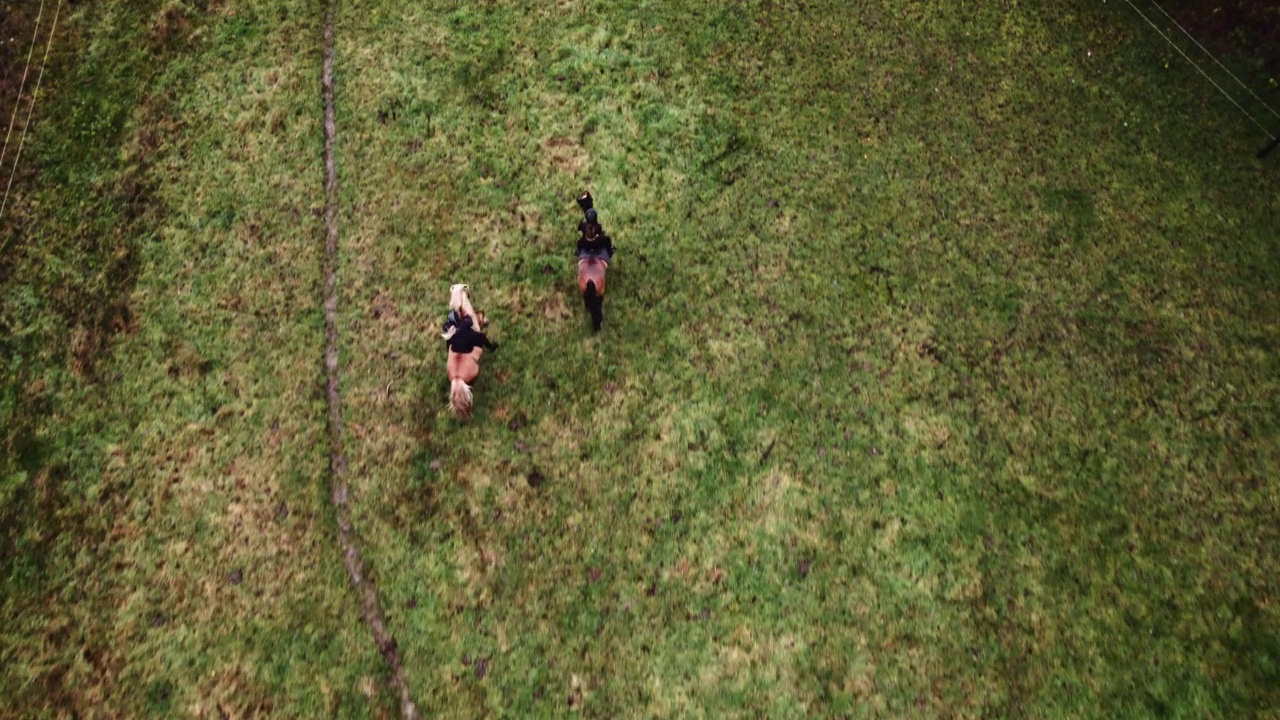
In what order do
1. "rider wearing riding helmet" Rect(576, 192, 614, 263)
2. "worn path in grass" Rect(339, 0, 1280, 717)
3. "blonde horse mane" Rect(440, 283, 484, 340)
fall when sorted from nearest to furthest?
"worn path in grass" Rect(339, 0, 1280, 717) → "blonde horse mane" Rect(440, 283, 484, 340) → "rider wearing riding helmet" Rect(576, 192, 614, 263)

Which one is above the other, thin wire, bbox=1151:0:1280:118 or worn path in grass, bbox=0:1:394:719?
thin wire, bbox=1151:0:1280:118

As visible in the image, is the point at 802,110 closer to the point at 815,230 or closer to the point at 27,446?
the point at 815,230

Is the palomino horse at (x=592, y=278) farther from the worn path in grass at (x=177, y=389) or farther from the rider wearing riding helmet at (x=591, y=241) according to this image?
the worn path in grass at (x=177, y=389)

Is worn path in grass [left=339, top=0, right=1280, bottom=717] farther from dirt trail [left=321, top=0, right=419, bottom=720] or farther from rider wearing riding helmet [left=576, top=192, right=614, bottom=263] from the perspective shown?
rider wearing riding helmet [left=576, top=192, right=614, bottom=263]

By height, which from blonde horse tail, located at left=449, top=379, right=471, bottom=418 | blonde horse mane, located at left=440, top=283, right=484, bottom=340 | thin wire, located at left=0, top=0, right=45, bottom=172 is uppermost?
blonde horse mane, located at left=440, top=283, right=484, bottom=340

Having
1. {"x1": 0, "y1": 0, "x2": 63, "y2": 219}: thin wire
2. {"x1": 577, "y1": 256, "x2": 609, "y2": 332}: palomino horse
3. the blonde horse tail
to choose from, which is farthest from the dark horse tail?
{"x1": 0, "y1": 0, "x2": 63, "y2": 219}: thin wire

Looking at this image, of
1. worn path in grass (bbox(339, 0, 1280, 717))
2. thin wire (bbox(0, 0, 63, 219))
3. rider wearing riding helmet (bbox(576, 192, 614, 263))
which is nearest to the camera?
worn path in grass (bbox(339, 0, 1280, 717))

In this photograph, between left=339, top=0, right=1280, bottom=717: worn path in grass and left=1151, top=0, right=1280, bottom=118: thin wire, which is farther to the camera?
left=1151, top=0, right=1280, bottom=118: thin wire
